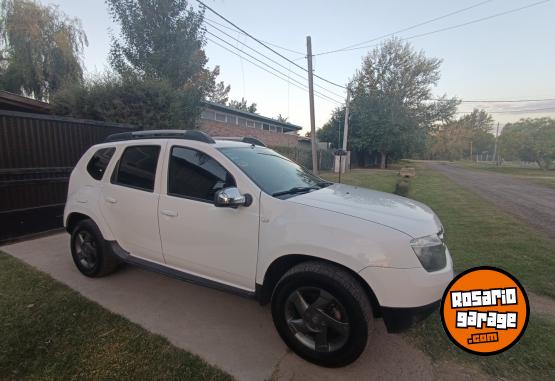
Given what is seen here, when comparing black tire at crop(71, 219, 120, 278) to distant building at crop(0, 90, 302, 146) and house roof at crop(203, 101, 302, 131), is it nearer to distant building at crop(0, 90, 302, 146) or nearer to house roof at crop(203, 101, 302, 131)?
distant building at crop(0, 90, 302, 146)

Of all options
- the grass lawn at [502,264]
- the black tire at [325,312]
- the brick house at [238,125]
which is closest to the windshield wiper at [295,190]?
the black tire at [325,312]

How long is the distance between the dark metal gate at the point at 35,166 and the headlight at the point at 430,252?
6.51 meters

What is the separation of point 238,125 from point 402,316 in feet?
65.8

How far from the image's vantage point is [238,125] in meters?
20.8

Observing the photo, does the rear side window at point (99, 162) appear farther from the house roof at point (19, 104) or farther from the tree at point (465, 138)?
the tree at point (465, 138)

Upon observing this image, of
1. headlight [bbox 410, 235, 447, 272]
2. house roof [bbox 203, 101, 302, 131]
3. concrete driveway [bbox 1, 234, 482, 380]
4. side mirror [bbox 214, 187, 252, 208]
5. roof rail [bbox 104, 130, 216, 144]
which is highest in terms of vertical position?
house roof [bbox 203, 101, 302, 131]

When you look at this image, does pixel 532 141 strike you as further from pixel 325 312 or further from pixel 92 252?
pixel 92 252

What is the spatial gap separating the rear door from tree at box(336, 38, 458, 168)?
29878 millimetres

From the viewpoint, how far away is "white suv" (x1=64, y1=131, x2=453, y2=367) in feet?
6.44

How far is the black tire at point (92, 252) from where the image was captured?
3367 mm

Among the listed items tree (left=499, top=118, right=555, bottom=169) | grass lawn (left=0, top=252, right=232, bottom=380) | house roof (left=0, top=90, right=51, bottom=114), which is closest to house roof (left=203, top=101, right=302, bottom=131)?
house roof (left=0, top=90, right=51, bottom=114)

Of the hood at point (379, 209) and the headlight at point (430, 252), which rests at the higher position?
the hood at point (379, 209)

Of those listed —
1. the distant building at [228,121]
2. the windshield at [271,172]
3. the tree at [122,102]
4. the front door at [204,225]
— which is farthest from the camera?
the distant building at [228,121]

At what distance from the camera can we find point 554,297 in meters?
3.28
